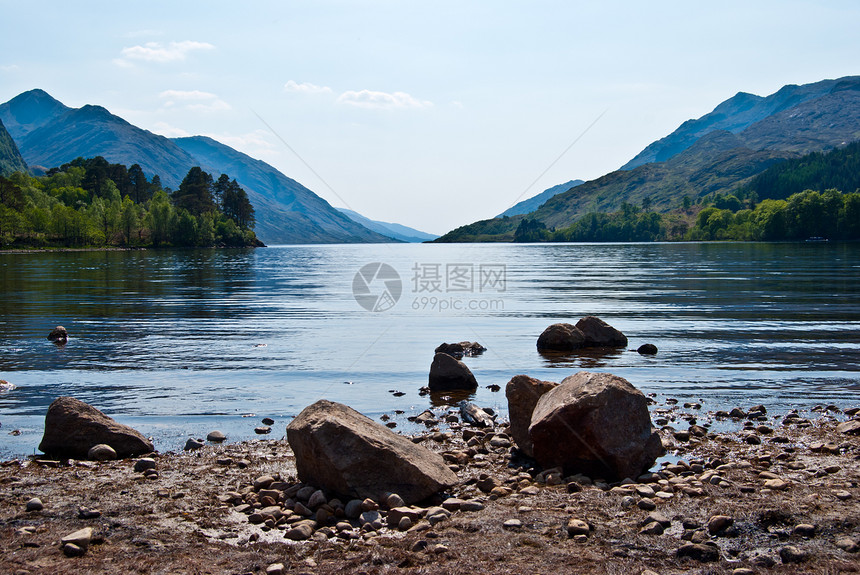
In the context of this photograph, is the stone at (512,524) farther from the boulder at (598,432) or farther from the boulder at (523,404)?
the boulder at (523,404)

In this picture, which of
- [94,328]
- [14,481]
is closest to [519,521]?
[14,481]

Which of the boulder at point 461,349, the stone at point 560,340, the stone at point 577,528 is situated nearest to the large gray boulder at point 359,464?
the stone at point 577,528

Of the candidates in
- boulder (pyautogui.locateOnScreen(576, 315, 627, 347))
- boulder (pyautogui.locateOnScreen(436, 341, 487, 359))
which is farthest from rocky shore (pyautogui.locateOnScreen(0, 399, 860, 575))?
boulder (pyautogui.locateOnScreen(576, 315, 627, 347))

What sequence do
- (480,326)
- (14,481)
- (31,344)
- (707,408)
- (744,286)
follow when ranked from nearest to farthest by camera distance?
(14,481) → (707,408) → (31,344) → (480,326) → (744,286)

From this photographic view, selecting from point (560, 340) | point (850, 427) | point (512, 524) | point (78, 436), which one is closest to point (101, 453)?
point (78, 436)

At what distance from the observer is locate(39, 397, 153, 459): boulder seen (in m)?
14.0

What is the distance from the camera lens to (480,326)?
37.5m

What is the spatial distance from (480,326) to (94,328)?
2247 centimetres

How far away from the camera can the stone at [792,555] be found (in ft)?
28.0

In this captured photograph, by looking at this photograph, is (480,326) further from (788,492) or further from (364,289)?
(364,289)

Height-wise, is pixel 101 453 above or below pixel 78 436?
below

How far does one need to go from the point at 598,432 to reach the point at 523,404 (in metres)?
2.74

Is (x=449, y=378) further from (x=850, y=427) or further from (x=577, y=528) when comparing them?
(x=577, y=528)

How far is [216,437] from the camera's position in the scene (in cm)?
1526
